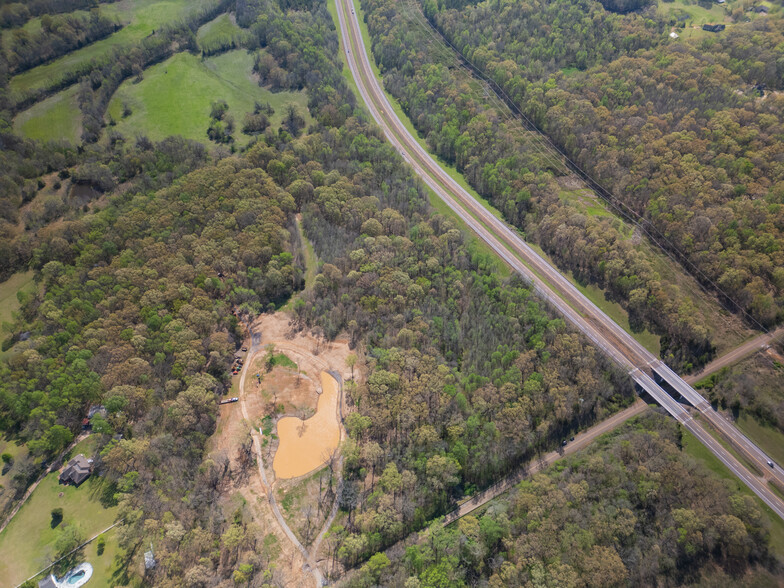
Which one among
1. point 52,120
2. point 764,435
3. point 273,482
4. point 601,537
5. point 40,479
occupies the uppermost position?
point 52,120

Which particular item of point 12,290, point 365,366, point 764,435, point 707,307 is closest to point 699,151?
point 707,307

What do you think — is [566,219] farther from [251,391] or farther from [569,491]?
[251,391]

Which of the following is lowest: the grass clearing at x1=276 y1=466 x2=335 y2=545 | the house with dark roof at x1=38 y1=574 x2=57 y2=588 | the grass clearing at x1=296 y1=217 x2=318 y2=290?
the grass clearing at x1=276 y1=466 x2=335 y2=545

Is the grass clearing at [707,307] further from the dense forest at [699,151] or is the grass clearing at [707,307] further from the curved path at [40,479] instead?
the curved path at [40,479]

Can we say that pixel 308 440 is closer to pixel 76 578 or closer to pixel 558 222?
pixel 76 578

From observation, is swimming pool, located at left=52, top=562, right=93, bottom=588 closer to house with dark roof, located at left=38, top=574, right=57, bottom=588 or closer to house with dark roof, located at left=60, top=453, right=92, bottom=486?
house with dark roof, located at left=38, top=574, right=57, bottom=588

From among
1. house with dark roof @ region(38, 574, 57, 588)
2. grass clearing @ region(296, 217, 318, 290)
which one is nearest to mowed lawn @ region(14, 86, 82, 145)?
grass clearing @ region(296, 217, 318, 290)

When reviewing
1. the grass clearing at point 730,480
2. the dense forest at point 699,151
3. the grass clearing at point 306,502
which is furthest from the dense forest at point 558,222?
the grass clearing at point 306,502
